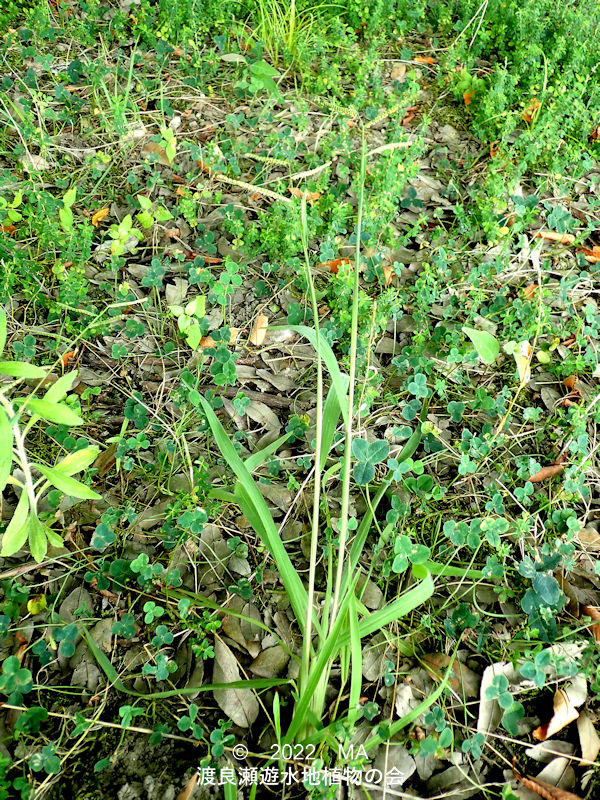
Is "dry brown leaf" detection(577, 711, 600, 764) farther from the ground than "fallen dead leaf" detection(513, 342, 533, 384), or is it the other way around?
"fallen dead leaf" detection(513, 342, 533, 384)

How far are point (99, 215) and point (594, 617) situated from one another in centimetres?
218

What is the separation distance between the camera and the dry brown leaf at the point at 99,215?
2320 millimetres

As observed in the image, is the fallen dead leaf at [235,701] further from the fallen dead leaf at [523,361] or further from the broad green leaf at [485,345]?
the fallen dead leaf at [523,361]

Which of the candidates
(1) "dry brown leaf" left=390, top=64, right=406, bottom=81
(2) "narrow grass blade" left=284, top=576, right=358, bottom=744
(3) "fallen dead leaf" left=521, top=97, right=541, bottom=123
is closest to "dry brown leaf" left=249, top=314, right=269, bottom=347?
(2) "narrow grass blade" left=284, top=576, right=358, bottom=744

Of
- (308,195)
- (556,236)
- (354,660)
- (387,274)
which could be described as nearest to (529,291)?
(556,236)

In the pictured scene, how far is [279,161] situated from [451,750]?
2097 millimetres

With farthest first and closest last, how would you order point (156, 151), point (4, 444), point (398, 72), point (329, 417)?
1. point (398, 72)
2. point (156, 151)
3. point (329, 417)
4. point (4, 444)

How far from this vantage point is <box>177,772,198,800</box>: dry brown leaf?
4.17ft

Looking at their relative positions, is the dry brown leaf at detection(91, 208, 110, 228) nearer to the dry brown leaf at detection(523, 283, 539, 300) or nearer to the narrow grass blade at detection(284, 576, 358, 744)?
the dry brown leaf at detection(523, 283, 539, 300)

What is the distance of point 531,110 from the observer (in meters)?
2.63

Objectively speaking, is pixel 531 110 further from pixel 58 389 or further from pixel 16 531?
pixel 16 531

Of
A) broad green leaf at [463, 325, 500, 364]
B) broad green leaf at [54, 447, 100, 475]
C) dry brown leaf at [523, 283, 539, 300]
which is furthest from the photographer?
dry brown leaf at [523, 283, 539, 300]

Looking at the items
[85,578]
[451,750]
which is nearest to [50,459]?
[85,578]

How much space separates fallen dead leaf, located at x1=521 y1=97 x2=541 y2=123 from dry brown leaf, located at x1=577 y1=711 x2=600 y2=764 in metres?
2.36
